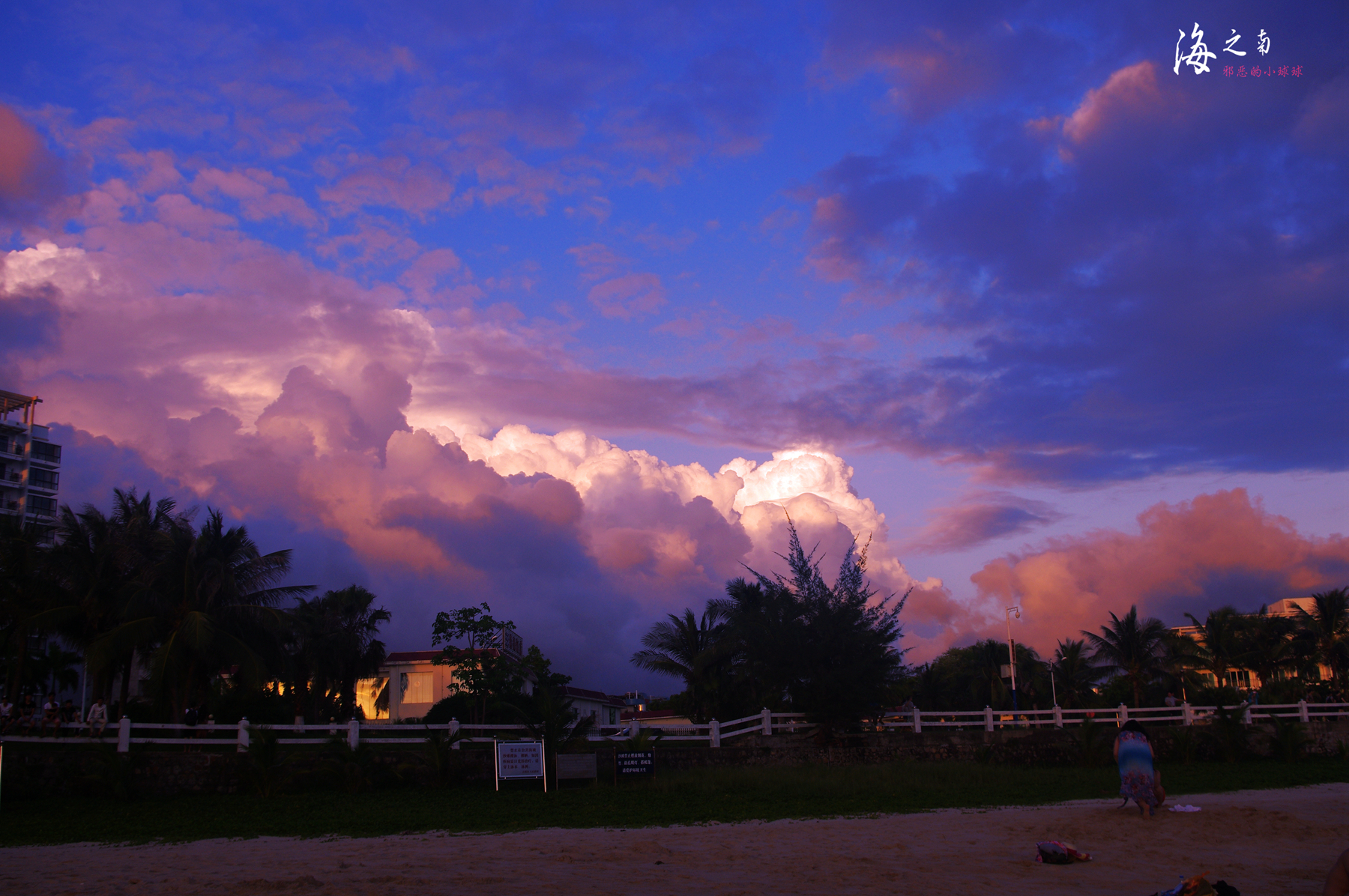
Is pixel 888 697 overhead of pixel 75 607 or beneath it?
beneath

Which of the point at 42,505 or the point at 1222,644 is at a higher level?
the point at 42,505

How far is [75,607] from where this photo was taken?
2720 centimetres

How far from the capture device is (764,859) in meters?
10.3

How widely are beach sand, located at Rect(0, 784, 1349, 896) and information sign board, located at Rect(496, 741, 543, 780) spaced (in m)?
5.42

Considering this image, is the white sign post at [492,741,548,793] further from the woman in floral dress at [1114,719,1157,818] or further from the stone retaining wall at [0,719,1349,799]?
the woman in floral dress at [1114,719,1157,818]

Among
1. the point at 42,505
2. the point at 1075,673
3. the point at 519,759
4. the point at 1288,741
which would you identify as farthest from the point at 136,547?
the point at 42,505

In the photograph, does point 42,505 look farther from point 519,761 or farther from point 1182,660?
point 1182,660

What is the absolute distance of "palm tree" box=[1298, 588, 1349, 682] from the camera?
5081 cm

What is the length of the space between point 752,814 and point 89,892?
944cm

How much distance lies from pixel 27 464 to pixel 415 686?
4838 centimetres

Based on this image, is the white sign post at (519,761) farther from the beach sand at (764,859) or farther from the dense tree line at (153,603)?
the dense tree line at (153,603)

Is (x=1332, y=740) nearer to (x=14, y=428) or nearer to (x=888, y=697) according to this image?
(x=888, y=697)

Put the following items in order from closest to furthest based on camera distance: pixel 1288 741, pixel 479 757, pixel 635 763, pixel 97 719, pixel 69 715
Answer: pixel 635 763, pixel 97 719, pixel 479 757, pixel 69 715, pixel 1288 741

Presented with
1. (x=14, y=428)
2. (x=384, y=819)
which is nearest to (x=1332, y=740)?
(x=384, y=819)
